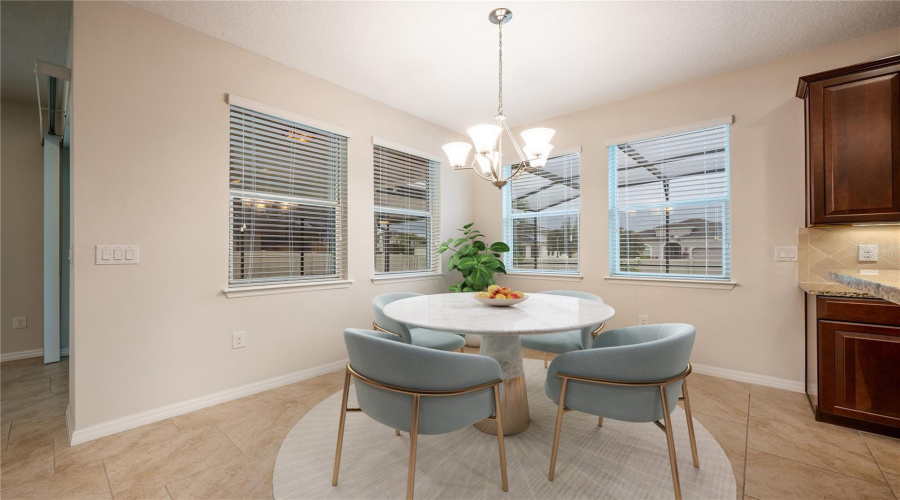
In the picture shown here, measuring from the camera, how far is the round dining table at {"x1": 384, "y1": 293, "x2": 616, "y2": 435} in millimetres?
1629

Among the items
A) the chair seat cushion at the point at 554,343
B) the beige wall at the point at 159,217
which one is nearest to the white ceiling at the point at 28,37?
the beige wall at the point at 159,217

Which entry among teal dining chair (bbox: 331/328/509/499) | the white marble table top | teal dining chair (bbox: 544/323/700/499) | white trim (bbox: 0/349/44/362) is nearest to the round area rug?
teal dining chair (bbox: 544/323/700/499)

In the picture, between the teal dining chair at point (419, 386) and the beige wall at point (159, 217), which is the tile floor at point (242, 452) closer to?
the beige wall at point (159, 217)

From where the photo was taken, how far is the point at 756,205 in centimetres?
297

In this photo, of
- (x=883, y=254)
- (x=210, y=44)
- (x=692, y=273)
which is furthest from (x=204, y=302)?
(x=883, y=254)

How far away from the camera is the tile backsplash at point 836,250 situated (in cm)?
250

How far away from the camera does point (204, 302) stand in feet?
8.32

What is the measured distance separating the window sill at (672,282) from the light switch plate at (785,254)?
35 centimetres

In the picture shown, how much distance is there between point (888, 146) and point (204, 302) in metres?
4.55

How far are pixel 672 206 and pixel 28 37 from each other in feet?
17.2

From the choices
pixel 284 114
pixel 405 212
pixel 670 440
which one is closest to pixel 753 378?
pixel 670 440

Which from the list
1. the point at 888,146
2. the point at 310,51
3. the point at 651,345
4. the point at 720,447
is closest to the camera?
the point at 651,345

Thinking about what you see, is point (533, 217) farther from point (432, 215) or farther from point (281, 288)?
point (281, 288)

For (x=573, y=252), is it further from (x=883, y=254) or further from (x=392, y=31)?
(x=392, y=31)
